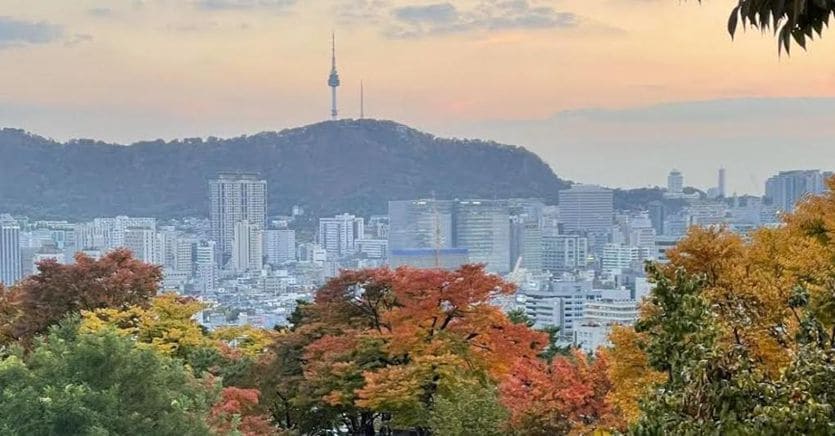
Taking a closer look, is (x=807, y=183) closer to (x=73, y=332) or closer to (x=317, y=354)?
(x=317, y=354)

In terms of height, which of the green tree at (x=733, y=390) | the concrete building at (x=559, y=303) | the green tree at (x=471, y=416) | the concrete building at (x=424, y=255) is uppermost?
the green tree at (x=733, y=390)

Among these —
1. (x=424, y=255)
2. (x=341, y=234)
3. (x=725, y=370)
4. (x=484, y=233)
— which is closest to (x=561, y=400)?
(x=725, y=370)

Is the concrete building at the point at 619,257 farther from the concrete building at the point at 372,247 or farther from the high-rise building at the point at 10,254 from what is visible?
the high-rise building at the point at 10,254

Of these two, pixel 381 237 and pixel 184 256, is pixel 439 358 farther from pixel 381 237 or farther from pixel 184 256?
pixel 381 237

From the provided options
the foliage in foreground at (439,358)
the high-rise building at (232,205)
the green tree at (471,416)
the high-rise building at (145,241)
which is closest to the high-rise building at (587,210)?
the high-rise building at (232,205)

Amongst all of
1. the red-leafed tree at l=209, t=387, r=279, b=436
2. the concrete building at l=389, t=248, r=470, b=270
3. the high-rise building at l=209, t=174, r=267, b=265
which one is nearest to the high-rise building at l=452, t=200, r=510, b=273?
the concrete building at l=389, t=248, r=470, b=270

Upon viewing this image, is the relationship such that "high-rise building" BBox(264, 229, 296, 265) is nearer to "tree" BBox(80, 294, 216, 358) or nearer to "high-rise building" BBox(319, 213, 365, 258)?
"high-rise building" BBox(319, 213, 365, 258)
